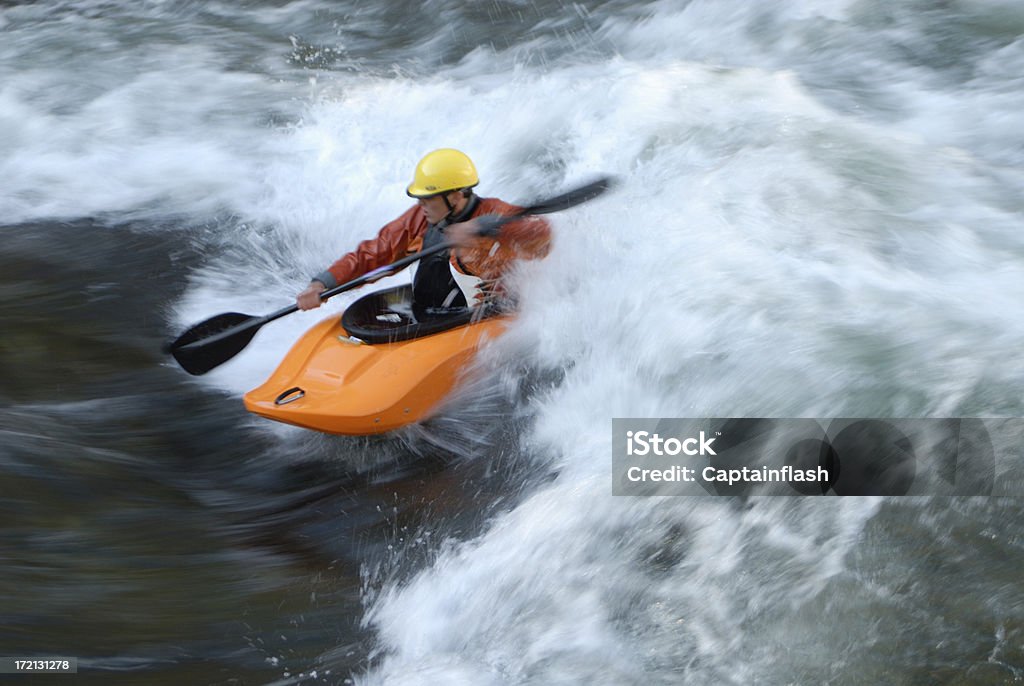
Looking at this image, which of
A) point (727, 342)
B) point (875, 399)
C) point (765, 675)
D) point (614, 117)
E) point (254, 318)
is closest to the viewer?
point (765, 675)

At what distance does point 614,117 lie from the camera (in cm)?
673

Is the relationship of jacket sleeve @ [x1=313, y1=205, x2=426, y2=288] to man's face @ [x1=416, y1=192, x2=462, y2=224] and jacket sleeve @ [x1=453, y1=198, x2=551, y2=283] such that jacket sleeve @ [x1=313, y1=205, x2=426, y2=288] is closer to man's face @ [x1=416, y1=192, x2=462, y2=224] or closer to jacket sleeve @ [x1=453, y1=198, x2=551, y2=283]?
A: man's face @ [x1=416, y1=192, x2=462, y2=224]

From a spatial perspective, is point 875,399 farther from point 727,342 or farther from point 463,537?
point 463,537

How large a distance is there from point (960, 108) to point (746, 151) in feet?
4.82

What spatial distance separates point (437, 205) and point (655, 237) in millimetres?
1238

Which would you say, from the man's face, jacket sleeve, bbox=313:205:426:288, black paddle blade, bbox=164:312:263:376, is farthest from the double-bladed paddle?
the man's face

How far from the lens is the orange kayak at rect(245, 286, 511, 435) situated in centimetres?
429

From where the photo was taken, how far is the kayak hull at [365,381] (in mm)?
4277

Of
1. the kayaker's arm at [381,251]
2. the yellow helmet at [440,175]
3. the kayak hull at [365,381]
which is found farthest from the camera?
the kayaker's arm at [381,251]

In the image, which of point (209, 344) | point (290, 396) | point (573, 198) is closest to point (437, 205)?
point (573, 198)

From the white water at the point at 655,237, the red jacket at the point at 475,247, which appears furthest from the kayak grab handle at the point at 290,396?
the white water at the point at 655,237

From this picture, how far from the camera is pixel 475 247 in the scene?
457 centimetres

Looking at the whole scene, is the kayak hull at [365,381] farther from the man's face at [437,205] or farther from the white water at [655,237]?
the man's face at [437,205]

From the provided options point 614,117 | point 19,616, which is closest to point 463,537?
point 19,616
